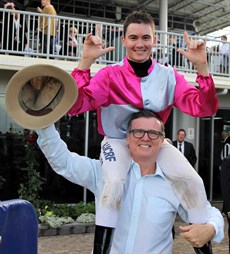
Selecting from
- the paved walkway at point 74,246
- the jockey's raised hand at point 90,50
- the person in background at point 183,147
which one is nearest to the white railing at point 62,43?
the person in background at point 183,147

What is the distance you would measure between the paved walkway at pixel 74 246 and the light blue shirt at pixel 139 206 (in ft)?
15.1

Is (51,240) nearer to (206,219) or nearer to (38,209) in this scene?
(38,209)

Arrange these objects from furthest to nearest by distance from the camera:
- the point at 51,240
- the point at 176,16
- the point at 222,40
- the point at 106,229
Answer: the point at 176,16 → the point at 222,40 → the point at 51,240 → the point at 106,229

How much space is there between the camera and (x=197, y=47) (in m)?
2.27

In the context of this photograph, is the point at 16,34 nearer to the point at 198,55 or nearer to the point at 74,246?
the point at 74,246

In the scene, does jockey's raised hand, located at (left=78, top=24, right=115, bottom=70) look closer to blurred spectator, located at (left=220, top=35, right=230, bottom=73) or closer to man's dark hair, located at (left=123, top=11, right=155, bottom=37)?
man's dark hair, located at (left=123, top=11, right=155, bottom=37)

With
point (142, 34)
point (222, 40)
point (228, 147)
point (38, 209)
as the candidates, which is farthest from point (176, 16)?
point (142, 34)

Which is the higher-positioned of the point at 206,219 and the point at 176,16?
the point at 176,16

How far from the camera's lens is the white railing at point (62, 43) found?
9.14 metres

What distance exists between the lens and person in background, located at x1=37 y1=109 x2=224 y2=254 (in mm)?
2184

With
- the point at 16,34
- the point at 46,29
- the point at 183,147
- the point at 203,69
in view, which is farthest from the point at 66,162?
the point at 46,29

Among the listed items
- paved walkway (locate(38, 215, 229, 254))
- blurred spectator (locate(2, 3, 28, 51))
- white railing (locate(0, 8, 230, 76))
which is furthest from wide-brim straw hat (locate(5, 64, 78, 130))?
blurred spectator (locate(2, 3, 28, 51))

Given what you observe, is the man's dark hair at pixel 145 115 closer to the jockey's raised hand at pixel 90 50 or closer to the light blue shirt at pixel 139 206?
the light blue shirt at pixel 139 206

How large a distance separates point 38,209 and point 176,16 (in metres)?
12.1
